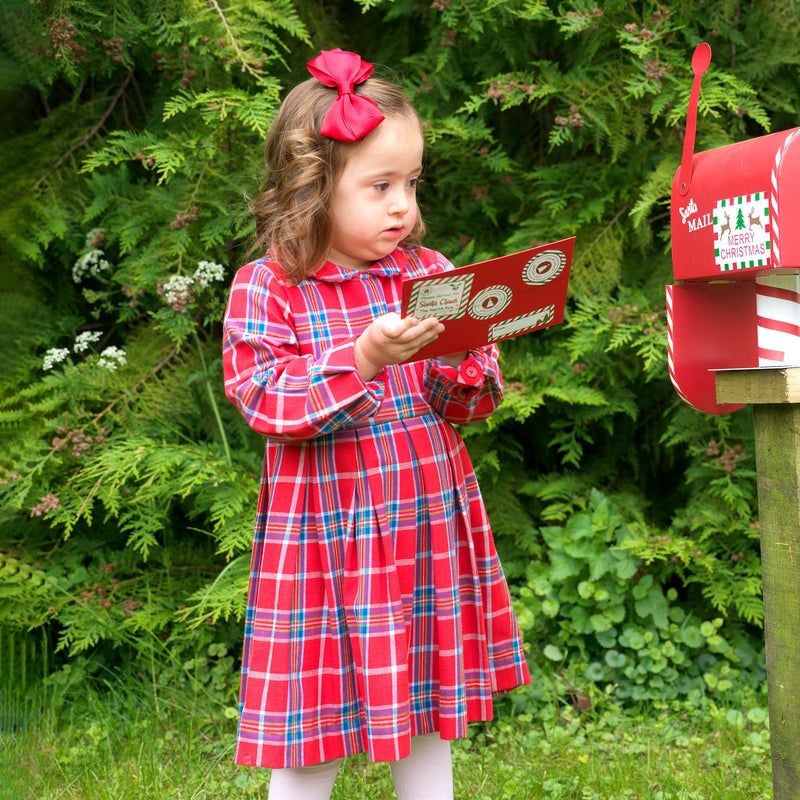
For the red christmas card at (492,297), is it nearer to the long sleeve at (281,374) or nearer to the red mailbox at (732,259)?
the long sleeve at (281,374)

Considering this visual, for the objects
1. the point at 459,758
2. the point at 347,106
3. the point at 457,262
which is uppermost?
the point at 457,262

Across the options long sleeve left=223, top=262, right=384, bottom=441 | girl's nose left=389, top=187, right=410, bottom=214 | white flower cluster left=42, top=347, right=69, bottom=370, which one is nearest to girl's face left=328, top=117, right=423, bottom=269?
girl's nose left=389, top=187, right=410, bottom=214

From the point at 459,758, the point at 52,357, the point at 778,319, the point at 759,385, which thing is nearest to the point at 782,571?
the point at 759,385

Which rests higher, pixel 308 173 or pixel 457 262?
pixel 457 262

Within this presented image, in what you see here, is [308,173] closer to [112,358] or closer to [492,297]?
[492,297]

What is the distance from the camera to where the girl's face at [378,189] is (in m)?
1.57

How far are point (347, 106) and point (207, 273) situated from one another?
1104mm

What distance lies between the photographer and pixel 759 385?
1478mm

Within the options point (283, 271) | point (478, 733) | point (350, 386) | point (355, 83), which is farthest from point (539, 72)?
point (478, 733)

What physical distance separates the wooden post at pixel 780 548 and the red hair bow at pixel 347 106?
77cm

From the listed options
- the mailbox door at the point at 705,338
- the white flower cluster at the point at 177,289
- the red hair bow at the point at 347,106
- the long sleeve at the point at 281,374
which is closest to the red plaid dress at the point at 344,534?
the long sleeve at the point at 281,374

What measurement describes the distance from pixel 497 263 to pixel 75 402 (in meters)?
1.80

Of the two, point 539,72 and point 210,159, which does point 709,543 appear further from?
point 210,159

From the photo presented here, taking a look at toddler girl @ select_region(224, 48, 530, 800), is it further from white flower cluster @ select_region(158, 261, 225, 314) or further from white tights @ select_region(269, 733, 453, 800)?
white flower cluster @ select_region(158, 261, 225, 314)
